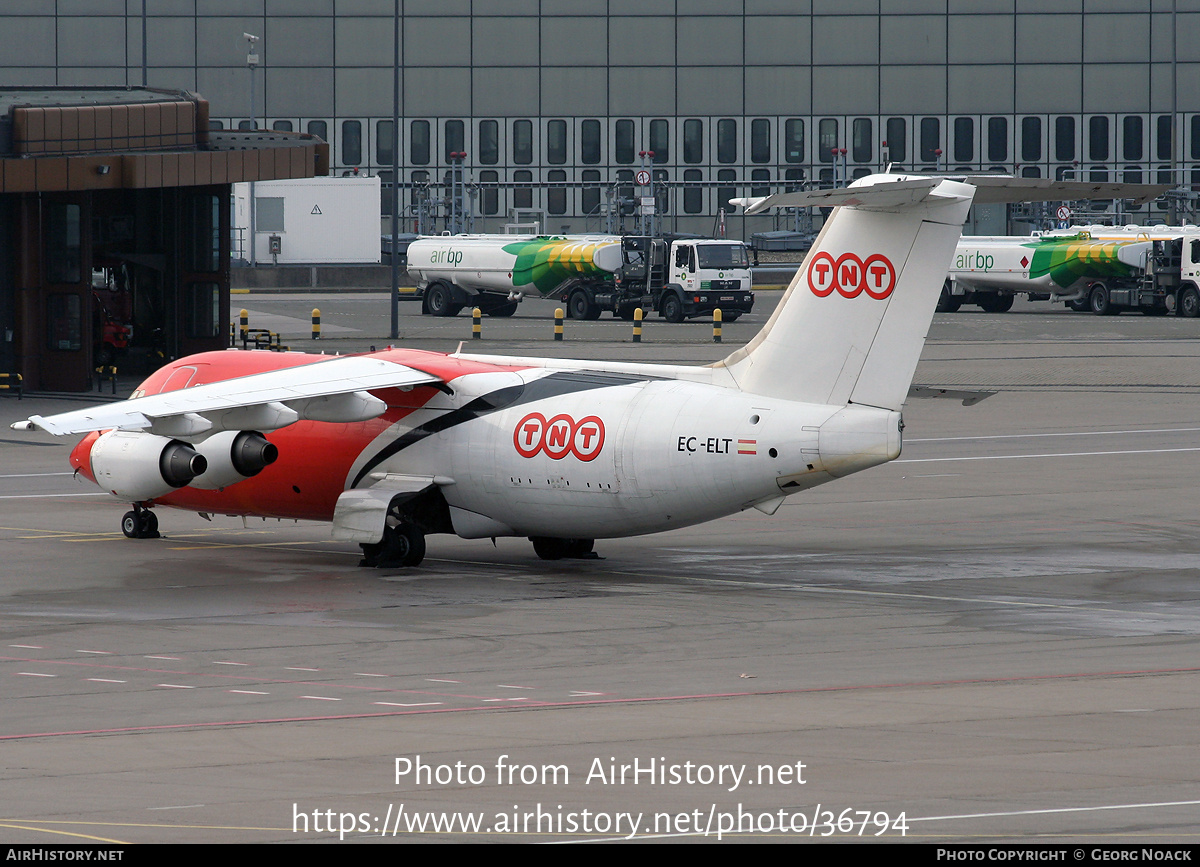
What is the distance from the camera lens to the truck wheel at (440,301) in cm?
7944

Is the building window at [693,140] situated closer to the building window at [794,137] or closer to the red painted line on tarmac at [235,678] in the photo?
the building window at [794,137]

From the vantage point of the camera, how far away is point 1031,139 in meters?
105

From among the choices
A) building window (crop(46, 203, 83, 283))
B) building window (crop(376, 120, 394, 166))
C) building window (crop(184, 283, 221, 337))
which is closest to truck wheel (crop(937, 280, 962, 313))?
building window (crop(376, 120, 394, 166))

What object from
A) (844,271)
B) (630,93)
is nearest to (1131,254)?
(630,93)

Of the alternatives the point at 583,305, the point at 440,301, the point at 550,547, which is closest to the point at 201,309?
the point at 550,547

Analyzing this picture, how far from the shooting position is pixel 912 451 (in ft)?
128

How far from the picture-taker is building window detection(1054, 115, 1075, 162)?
104 metres

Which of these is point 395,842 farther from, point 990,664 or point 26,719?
point 990,664

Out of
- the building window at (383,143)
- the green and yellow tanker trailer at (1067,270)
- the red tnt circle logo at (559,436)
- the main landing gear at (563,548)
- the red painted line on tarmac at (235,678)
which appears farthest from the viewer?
the building window at (383,143)

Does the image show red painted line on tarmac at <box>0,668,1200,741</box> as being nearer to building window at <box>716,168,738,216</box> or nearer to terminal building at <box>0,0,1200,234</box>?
terminal building at <box>0,0,1200,234</box>

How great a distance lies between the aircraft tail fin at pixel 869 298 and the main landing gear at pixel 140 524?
10944mm

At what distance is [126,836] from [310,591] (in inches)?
481

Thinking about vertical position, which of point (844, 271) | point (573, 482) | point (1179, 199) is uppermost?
point (1179, 199)

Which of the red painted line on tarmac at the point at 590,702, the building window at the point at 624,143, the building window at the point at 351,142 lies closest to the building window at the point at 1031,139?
the building window at the point at 624,143
